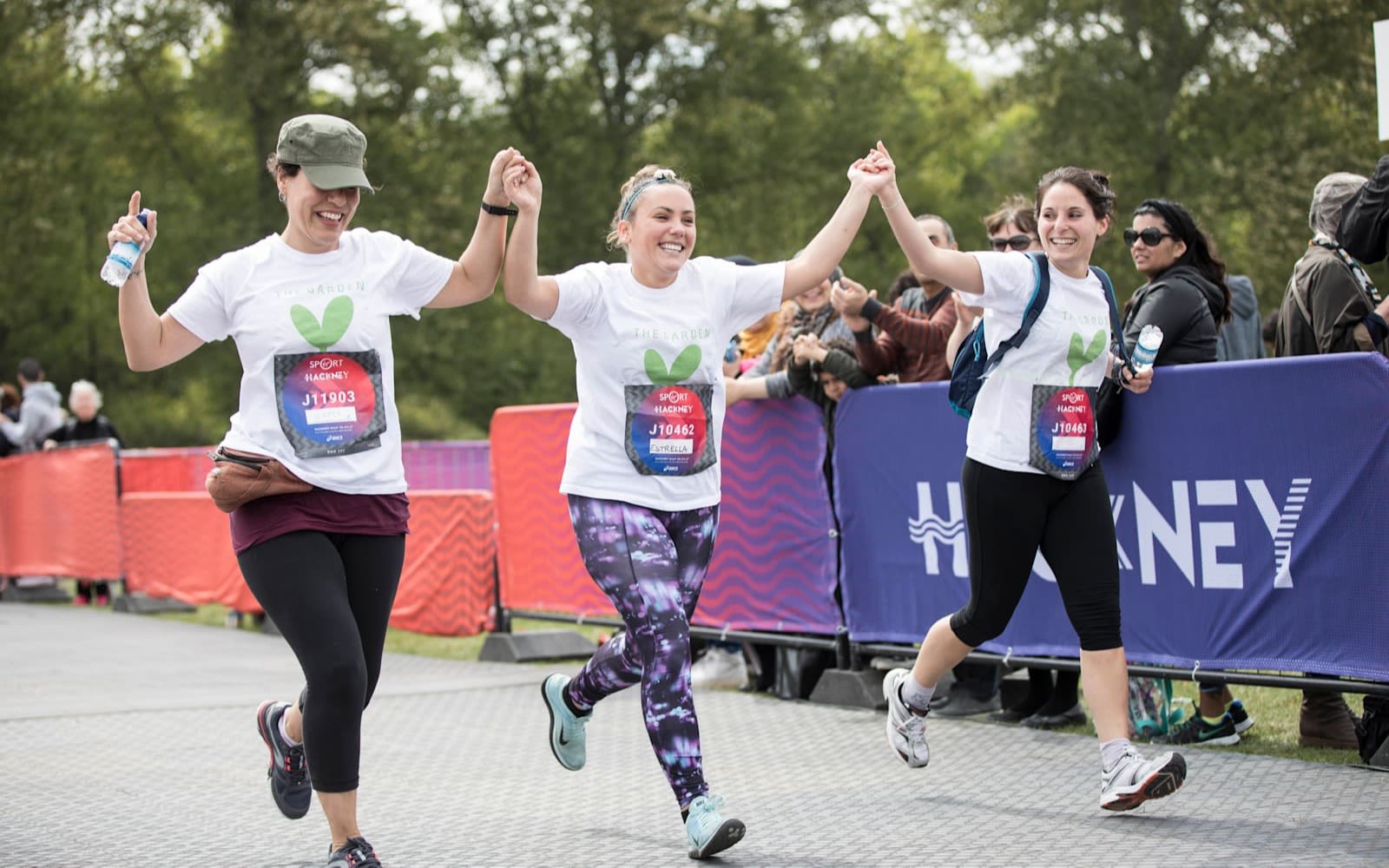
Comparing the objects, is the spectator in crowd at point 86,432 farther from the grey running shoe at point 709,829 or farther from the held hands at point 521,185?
the grey running shoe at point 709,829

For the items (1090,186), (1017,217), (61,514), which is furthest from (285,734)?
(61,514)

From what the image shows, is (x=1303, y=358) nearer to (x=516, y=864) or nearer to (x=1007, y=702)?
(x=1007, y=702)

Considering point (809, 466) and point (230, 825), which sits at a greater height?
point (809, 466)

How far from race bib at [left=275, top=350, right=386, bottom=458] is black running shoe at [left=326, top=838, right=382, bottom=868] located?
108 centimetres

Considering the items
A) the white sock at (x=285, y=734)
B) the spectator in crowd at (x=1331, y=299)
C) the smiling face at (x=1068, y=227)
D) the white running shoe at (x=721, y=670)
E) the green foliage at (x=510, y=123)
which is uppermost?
the green foliage at (x=510, y=123)

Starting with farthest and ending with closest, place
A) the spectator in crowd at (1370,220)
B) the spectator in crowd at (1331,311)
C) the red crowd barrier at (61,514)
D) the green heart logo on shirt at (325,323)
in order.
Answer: the red crowd barrier at (61,514) → the spectator in crowd at (1331,311) → the spectator in crowd at (1370,220) → the green heart logo on shirt at (325,323)

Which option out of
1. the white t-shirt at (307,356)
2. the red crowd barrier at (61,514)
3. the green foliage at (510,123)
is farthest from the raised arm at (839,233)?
the green foliage at (510,123)

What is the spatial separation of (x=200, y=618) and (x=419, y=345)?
20.5 m

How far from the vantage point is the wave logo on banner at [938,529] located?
747 centimetres

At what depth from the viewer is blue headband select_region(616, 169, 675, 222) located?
214 inches

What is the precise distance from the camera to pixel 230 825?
573cm

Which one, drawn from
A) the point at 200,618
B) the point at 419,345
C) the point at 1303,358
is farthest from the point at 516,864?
the point at 419,345

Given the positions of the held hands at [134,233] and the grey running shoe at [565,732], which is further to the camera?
the grey running shoe at [565,732]

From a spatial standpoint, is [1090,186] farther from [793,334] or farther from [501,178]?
[793,334]
